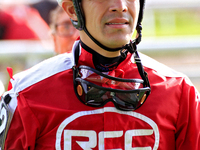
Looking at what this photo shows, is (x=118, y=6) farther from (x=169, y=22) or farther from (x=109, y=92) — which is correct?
(x=169, y=22)

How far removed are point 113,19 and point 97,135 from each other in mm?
709

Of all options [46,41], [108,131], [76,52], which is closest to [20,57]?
[46,41]

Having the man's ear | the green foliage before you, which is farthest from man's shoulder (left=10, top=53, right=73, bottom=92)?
the green foliage

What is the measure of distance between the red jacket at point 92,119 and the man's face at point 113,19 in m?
0.19

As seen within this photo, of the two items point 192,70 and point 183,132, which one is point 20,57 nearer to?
point 192,70

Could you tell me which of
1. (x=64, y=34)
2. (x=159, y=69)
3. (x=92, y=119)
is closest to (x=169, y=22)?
(x=64, y=34)

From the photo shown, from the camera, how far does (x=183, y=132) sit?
2.03 meters

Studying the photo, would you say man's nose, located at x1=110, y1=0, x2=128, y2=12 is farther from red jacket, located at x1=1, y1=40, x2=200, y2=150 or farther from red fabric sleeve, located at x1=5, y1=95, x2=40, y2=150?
red fabric sleeve, located at x1=5, y1=95, x2=40, y2=150

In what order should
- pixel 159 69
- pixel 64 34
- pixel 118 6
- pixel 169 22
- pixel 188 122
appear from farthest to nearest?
pixel 169 22 < pixel 64 34 < pixel 159 69 < pixel 188 122 < pixel 118 6

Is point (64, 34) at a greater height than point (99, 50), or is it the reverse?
point (64, 34)

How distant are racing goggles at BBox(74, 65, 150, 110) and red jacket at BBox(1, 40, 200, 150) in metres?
0.04

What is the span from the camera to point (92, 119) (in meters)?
1.97

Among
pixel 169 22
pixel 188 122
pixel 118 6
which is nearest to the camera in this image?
pixel 118 6

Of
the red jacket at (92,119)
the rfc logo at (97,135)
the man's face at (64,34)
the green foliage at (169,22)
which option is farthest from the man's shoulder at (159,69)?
the green foliage at (169,22)
